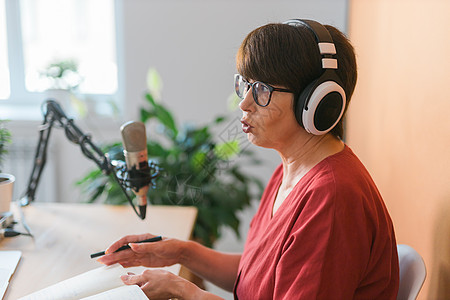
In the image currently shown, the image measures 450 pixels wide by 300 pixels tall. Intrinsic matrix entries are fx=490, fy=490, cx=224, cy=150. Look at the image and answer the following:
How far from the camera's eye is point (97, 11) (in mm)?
2945

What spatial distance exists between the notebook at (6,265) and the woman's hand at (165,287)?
287mm

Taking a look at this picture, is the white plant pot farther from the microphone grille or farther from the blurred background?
the blurred background

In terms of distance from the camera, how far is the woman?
2.81 ft

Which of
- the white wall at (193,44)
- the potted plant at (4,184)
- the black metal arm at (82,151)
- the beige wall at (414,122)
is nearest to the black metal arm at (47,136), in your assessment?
the black metal arm at (82,151)

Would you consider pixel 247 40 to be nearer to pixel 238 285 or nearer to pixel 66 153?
pixel 238 285

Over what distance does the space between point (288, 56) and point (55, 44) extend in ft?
8.05

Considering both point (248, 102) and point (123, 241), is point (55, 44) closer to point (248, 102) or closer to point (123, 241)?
point (123, 241)

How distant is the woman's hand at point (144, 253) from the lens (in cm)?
112

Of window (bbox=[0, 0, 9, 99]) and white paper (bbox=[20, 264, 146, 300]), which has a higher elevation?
window (bbox=[0, 0, 9, 99])

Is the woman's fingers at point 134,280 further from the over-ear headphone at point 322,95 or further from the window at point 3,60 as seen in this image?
the window at point 3,60

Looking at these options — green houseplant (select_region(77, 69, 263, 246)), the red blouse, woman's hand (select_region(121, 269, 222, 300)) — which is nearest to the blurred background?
green houseplant (select_region(77, 69, 263, 246))

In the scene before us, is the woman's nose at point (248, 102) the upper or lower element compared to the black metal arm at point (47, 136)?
upper

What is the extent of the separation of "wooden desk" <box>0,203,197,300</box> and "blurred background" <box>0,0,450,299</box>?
0.35 metres

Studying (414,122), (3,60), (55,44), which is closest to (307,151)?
(414,122)
